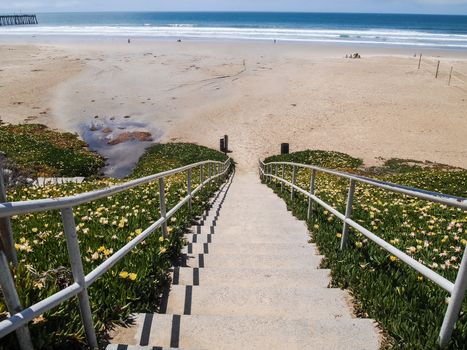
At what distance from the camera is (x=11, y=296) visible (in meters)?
2.00

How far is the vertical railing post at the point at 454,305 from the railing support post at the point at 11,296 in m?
2.61

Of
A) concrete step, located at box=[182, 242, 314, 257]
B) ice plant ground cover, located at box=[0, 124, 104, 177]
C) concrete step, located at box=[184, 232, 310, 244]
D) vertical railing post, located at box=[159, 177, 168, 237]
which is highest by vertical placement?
vertical railing post, located at box=[159, 177, 168, 237]

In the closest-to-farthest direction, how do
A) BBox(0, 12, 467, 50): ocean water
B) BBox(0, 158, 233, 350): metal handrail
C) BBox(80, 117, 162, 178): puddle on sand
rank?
1. BBox(0, 158, 233, 350): metal handrail
2. BBox(80, 117, 162, 178): puddle on sand
3. BBox(0, 12, 467, 50): ocean water

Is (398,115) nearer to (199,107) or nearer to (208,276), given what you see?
(199,107)

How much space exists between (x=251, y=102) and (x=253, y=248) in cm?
3163

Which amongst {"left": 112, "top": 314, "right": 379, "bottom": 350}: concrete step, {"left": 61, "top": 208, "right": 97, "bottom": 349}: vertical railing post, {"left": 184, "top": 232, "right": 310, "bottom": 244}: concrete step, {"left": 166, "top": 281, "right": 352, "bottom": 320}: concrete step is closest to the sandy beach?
{"left": 184, "top": 232, "right": 310, "bottom": 244}: concrete step

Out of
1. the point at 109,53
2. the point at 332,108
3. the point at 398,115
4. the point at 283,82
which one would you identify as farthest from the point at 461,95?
the point at 109,53

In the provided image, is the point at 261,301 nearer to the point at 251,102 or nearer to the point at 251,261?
the point at 251,261

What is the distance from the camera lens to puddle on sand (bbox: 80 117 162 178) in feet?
77.0

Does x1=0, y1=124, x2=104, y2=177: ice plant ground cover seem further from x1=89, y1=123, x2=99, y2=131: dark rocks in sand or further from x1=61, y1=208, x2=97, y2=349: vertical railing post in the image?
x1=61, y1=208, x2=97, y2=349: vertical railing post

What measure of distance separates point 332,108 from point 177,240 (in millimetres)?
31293

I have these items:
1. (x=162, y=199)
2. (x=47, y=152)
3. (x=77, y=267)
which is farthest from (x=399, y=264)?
(x=47, y=152)

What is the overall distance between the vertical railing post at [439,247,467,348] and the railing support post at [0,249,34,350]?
261cm

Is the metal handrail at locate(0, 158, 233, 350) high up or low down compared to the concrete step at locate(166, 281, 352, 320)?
up
